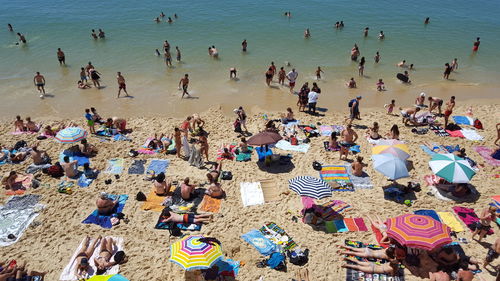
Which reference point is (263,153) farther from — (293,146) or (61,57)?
(61,57)

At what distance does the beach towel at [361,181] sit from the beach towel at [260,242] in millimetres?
3838

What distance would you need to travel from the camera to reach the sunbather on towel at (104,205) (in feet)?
31.9

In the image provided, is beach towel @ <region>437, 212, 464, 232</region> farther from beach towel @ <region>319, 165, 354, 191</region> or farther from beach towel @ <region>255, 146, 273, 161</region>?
beach towel @ <region>255, 146, 273, 161</region>

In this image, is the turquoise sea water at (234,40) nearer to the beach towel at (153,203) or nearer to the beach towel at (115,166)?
the beach towel at (115,166)

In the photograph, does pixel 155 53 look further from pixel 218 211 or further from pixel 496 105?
pixel 496 105

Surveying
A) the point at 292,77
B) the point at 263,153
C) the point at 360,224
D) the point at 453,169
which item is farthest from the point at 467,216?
the point at 292,77

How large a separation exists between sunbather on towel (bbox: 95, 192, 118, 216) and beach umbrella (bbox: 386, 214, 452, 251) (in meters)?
7.61

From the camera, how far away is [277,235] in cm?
905

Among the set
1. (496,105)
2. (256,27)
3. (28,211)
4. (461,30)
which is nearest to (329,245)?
(28,211)

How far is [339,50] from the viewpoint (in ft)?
85.1

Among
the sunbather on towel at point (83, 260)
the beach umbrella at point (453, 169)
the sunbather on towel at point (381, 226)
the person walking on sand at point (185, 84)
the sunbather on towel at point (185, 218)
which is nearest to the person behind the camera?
the sunbather on towel at point (83, 260)

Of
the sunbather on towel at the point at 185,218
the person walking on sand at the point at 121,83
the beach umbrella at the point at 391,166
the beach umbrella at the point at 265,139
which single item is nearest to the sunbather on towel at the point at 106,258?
the sunbather on towel at the point at 185,218

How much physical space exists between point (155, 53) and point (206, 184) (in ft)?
54.9

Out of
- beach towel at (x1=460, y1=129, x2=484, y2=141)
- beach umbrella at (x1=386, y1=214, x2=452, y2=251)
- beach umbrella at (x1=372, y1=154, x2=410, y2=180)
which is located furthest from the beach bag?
beach umbrella at (x1=386, y1=214, x2=452, y2=251)
